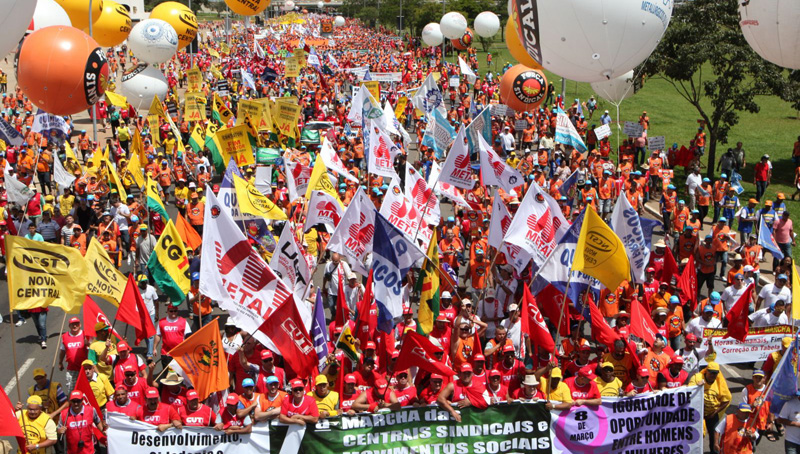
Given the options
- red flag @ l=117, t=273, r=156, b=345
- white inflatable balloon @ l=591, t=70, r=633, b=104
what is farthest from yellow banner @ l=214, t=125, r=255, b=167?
white inflatable balloon @ l=591, t=70, r=633, b=104

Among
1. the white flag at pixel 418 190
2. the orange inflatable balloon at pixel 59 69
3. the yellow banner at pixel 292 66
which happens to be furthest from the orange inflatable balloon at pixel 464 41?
the white flag at pixel 418 190

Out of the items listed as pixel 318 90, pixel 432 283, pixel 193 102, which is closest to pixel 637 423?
pixel 432 283

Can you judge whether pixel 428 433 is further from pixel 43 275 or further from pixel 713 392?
pixel 43 275

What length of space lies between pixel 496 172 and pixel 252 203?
4.68m

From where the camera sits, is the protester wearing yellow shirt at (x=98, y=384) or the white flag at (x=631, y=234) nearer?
the protester wearing yellow shirt at (x=98, y=384)

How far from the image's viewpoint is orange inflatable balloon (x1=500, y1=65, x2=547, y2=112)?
24516 mm

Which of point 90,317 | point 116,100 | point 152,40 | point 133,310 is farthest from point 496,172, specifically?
point 152,40

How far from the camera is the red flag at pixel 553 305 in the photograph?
11.2 meters

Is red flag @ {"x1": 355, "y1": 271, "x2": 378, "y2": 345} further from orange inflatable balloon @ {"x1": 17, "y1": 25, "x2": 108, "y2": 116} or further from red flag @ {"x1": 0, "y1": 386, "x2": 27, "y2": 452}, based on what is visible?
orange inflatable balloon @ {"x1": 17, "y1": 25, "x2": 108, "y2": 116}

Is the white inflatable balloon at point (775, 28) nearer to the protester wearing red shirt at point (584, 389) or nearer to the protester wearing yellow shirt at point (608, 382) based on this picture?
the protester wearing yellow shirt at point (608, 382)

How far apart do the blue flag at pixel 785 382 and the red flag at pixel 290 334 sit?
5.19m

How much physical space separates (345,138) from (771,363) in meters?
17.1

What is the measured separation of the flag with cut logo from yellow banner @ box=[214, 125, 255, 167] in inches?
276

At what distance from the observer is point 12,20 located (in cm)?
945
